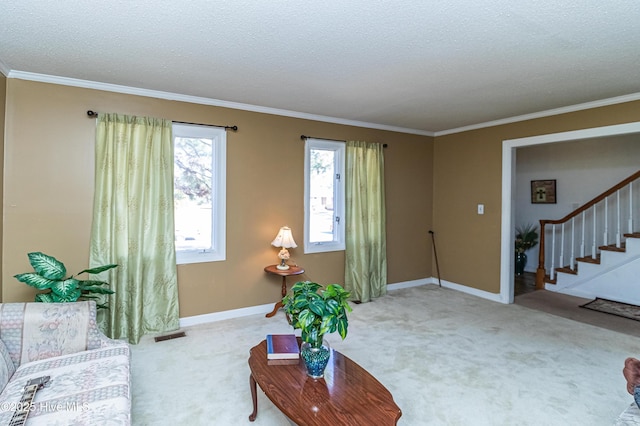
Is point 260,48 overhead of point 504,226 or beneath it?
overhead

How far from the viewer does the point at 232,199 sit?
3865 millimetres

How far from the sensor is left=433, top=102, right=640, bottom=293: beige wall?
462 centimetres

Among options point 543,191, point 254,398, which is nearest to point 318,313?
point 254,398

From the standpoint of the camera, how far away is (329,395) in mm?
1667

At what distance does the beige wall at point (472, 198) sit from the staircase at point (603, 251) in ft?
4.23

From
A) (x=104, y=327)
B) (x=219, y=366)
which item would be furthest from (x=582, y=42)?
(x=104, y=327)

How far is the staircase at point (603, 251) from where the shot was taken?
4.62 meters

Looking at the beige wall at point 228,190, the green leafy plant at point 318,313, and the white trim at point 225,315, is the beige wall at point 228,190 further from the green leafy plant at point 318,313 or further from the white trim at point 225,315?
the green leafy plant at point 318,313

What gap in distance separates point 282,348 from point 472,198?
3.93 meters

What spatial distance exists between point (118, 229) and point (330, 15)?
2.67 metres

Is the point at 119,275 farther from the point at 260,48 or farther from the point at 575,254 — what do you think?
the point at 575,254

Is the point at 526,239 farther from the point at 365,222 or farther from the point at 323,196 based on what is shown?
the point at 323,196

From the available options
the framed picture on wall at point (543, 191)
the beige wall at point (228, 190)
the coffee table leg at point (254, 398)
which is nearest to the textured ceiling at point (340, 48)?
the beige wall at point (228, 190)

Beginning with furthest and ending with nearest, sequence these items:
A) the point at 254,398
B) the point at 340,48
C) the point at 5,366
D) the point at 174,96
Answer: the point at 174,96, the point at 340,48, the point at 254,398, the point at 5,366
